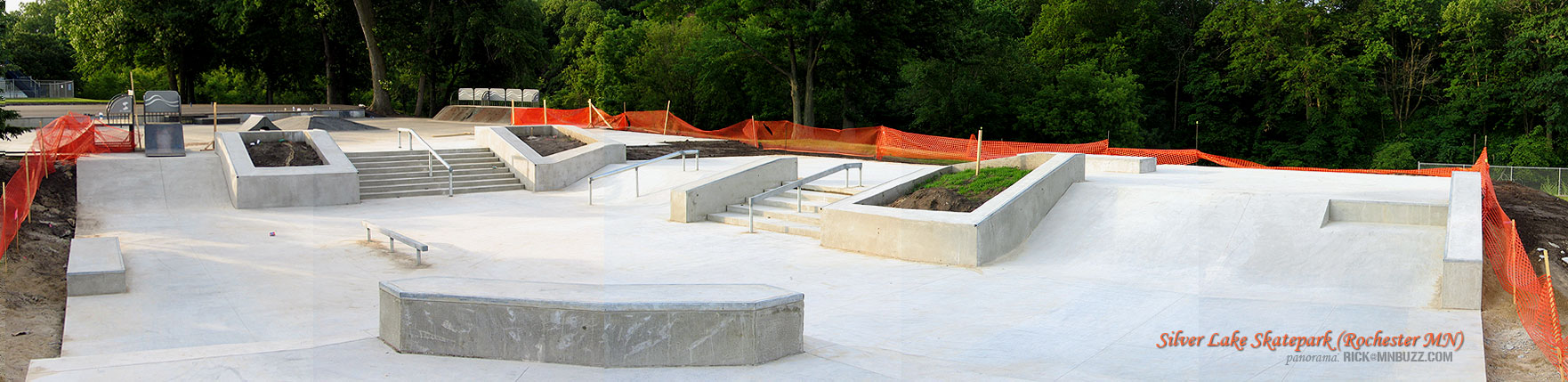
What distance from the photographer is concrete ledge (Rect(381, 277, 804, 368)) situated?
658 centimetres

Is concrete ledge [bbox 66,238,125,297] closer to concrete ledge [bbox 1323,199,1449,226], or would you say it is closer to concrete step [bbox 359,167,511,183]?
concrete step [bbox 359,167,511,183]

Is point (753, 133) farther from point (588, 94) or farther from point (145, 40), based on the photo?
point (145, 40)

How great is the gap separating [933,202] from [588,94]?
112ft

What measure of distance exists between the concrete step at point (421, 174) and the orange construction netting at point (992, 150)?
7041 mm

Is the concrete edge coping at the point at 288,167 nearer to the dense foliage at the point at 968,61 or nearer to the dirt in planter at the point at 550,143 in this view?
the dirt in planter at the point at 550,143

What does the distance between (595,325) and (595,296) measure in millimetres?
326

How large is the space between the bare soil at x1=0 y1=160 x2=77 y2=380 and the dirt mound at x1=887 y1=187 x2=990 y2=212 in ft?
30.0

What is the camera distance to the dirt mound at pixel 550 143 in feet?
70.1

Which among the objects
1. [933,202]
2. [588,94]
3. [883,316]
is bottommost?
[883,316]

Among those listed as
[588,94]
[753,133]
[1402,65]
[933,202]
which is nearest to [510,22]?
[588,94]

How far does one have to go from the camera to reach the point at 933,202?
1332cm

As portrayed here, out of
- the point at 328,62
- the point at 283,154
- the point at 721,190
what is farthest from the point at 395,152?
the point at 328,62

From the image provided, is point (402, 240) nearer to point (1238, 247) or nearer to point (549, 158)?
point (549, 158)

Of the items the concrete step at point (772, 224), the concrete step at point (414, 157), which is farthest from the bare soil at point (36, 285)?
the concrete step at point (772, 224)
